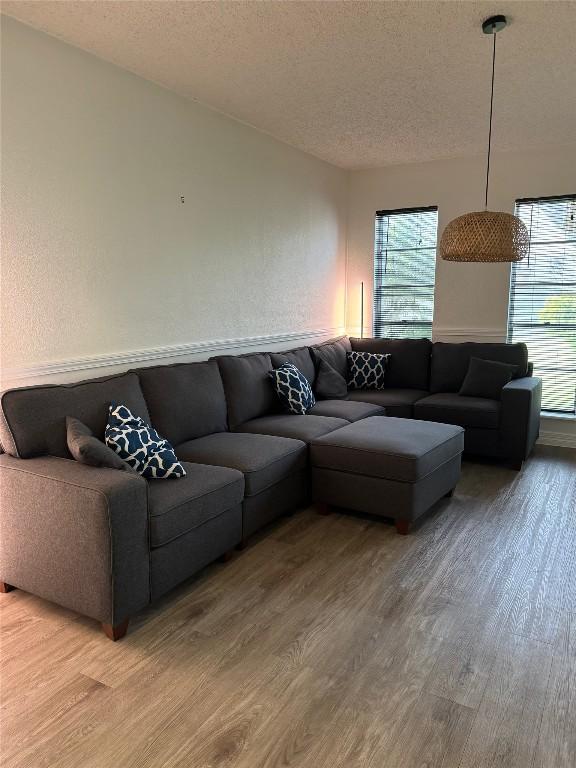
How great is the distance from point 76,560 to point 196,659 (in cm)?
60

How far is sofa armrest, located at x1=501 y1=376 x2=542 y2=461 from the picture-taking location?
4277 millimetres

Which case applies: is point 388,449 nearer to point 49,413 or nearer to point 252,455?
point 252,455

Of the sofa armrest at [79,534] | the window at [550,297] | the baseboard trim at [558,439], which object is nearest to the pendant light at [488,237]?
the window at [550,297]

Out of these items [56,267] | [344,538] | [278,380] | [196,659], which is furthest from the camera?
[278,380]

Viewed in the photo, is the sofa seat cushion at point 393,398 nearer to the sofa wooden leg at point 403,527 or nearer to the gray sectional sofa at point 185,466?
the gray sectional sofa at point 185,466

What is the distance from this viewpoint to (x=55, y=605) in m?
2.50

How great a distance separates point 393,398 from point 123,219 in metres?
2.62

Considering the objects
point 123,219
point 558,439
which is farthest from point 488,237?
point 558,439

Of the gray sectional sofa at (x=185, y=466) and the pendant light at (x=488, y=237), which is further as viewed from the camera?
the pendant light at (x=488, y=237)

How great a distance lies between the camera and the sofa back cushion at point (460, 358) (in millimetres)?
4887

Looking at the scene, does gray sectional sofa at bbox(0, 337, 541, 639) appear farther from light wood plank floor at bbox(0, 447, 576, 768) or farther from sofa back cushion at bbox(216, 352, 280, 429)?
light wood plank floor at bbox(0, 447, 576, 768)

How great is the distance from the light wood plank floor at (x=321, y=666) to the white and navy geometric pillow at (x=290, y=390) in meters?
1.20

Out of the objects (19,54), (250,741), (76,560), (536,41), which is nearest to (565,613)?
(250,741)

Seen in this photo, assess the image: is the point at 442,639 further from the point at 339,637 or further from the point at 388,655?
the point at 339,637
